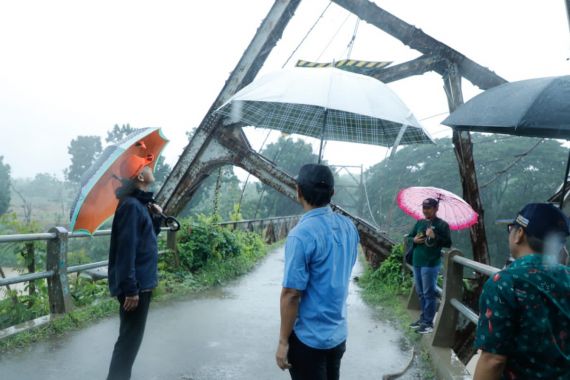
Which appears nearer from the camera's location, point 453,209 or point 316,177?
point 316,177

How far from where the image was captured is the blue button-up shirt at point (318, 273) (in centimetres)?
209

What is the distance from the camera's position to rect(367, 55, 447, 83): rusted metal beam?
27.7ft

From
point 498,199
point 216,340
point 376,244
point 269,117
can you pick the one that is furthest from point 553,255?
point 498,199

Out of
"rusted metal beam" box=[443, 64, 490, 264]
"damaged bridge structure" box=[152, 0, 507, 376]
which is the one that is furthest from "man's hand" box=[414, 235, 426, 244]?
"damaged bridge structure" box=[152, 0, 507, 376]

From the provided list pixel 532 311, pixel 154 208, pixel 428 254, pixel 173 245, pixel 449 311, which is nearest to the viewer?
pixel 532 311

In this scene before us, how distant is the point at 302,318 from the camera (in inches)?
86.0

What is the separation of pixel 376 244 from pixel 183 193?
414 centimetres

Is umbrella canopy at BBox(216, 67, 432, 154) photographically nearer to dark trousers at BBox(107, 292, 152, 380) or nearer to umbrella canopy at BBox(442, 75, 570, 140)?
umbrella canopy at BBox(442, 75, 570, 140)

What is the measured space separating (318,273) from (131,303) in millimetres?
1385

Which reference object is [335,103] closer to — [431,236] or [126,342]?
[126,342]

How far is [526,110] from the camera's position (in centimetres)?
287

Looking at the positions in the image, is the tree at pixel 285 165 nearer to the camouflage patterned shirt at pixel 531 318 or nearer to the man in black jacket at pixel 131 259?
the man in black jacket at pixel 131 259

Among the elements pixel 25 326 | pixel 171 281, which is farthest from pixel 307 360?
pixel 171 281

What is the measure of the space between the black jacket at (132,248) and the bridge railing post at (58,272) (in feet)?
7.58
